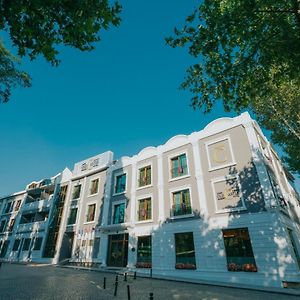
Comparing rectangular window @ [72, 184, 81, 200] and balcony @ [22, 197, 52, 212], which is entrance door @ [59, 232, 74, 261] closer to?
rectangular window @ [72, 184, 81, 200]

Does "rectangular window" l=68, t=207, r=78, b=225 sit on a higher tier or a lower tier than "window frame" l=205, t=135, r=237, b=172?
lower

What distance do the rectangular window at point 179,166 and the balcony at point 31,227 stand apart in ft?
66.6

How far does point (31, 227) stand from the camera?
3053cm

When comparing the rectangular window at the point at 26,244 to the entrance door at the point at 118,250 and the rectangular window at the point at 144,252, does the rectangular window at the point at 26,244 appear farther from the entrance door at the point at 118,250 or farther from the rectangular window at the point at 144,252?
the rectangular window at the point at 144,252

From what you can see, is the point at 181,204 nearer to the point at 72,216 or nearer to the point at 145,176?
the point at 145,176

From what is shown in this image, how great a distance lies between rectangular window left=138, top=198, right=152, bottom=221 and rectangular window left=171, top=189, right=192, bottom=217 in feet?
8.82

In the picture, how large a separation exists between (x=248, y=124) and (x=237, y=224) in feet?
25.6

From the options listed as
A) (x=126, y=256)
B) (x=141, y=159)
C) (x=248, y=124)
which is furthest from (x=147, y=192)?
(x=248, y=124)

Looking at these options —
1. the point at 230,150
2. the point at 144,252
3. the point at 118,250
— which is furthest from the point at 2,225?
the point at 230,150

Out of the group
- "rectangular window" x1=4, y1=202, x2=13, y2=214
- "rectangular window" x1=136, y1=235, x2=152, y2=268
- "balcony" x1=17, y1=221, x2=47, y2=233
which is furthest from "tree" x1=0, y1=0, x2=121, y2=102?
"rectangular window" x1=4, y1=202, x2=13, y2=214

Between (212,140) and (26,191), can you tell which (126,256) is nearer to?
(212,140)

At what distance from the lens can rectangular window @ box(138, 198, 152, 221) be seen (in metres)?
20.0

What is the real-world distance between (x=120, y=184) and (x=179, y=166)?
7742 millimetres

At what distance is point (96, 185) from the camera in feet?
88.2
